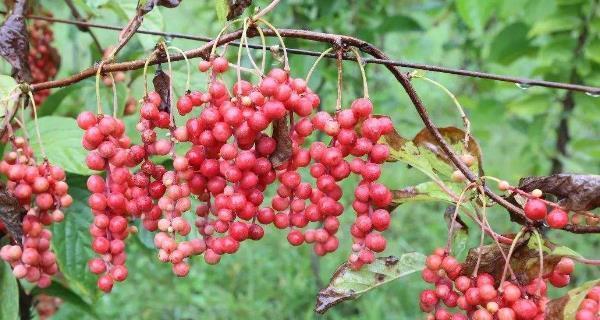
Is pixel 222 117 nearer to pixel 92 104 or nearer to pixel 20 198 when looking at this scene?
pixel 20 198

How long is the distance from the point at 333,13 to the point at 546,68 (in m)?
0.72

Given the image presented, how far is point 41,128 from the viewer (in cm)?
134

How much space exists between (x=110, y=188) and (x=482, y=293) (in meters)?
0.48

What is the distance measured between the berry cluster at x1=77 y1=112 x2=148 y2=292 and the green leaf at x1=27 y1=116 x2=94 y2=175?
342 mm

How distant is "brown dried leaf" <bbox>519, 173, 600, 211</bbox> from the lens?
0.83m

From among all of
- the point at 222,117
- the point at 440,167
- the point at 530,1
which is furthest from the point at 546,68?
the point at 222,117

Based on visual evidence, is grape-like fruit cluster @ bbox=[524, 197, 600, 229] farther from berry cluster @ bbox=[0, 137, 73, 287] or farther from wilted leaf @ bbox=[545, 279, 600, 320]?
berry cluster @ bbox=[0, 137, 73, 287]

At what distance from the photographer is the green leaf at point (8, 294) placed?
116cm

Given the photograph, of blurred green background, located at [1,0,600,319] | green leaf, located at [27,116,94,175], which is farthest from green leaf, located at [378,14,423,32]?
green leaf, located at [27,116,94,175]

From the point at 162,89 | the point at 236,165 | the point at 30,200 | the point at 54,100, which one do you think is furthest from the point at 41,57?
the point at 236,165

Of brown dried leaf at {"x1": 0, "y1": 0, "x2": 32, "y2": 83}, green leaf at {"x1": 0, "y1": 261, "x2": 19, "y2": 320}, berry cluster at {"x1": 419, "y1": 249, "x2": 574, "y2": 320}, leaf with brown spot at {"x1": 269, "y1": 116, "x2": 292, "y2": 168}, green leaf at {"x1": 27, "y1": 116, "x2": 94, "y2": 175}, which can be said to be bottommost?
Result: green leaf at {"x1": 0, "y1": 261, "x2": 19, "y2": 320}

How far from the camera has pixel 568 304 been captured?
2.61ft

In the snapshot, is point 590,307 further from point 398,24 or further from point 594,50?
point 398,24

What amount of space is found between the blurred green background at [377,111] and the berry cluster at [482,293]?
642 mm
